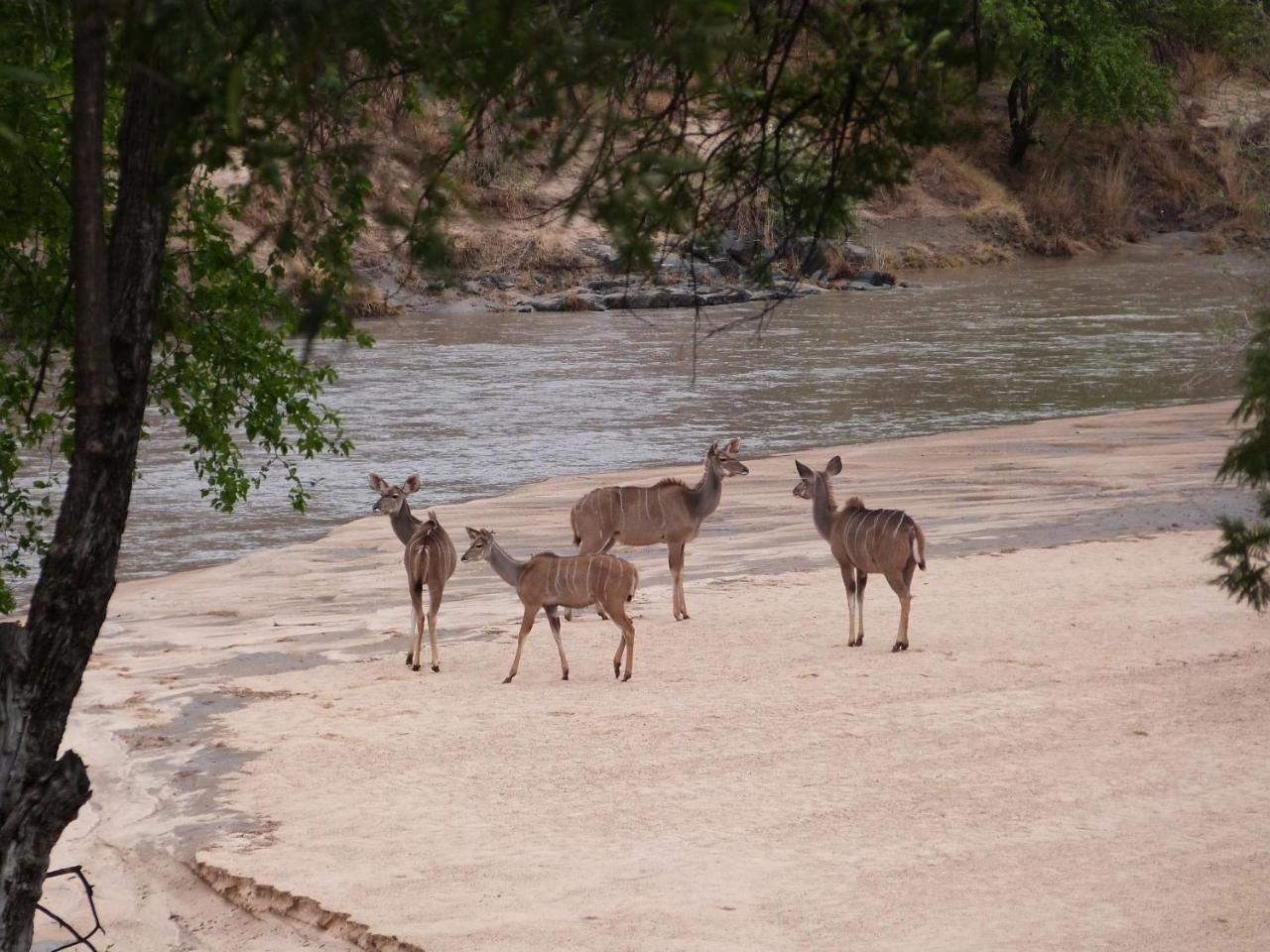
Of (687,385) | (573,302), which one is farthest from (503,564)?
(573,302)

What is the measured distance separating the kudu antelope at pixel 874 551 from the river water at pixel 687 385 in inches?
187

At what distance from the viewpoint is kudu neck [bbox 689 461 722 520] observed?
43.6 ft

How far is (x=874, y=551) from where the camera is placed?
Result: 11484 mm

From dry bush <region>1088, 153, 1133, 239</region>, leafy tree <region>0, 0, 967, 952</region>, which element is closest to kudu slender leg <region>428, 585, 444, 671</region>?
leafy tree <region>0, 0, 967, 952</region>

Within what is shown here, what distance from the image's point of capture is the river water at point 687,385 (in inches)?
822

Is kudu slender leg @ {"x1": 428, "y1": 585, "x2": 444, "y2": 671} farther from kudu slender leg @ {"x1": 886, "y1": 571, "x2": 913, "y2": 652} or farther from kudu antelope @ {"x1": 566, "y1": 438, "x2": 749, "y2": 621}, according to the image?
kudu slender leg @ {"x1": 886, "y1": 571, "x2": 913, "y2": 652}

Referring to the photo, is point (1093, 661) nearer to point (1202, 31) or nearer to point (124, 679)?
point (124, 679)

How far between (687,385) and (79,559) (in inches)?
950

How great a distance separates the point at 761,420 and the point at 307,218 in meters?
21.1

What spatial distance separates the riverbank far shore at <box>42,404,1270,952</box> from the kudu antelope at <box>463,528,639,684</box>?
0.23m

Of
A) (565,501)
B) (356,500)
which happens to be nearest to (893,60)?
(565,501)

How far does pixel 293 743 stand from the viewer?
9828 millimetres

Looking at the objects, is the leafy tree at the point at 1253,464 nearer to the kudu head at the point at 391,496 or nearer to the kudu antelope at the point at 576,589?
the kudu antelope at the point at 576,589

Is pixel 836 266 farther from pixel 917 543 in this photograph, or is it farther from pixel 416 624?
pixel 416 624
